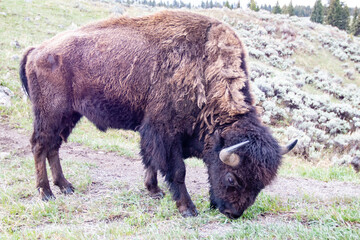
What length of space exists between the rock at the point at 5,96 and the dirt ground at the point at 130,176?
124 centimetres

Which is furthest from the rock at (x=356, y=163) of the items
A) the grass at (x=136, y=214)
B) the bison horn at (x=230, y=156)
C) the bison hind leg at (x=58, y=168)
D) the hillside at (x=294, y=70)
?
the bison hind leg at (x=58, y=168)

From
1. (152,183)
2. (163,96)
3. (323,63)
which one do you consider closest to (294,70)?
(323,63)

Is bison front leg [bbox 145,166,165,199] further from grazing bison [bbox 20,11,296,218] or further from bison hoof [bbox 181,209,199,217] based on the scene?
bison hoof [bbox 181,209,199,217]

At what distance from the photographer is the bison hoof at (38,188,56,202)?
4.44 m

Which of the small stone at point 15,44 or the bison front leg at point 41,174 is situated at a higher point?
the small stone at point 15,44

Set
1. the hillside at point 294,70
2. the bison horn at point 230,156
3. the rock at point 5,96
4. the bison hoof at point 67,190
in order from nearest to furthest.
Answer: the bison horn at point 230,156
the bison hoof at point 67,190
the rock at point 5,96
the hillside at point 294,70

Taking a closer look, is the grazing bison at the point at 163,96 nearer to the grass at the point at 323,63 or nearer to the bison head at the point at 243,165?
the bison head at the point at 243,165

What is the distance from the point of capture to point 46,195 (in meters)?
4.51

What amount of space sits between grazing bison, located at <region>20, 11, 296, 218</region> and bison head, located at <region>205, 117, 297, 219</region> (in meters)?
0.01

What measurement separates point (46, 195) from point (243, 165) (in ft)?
9.67

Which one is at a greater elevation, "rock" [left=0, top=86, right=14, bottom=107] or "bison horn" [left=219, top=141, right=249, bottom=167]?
"bison horn" [left=219, top=141, right=249, bottom=167]

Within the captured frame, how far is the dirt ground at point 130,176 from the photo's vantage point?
15.9 ft

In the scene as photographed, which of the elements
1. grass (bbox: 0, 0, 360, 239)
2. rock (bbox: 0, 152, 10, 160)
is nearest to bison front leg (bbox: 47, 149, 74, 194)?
grass (bbox: 0, 0, 360, 239)

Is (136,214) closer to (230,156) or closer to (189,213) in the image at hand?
(189,213)
